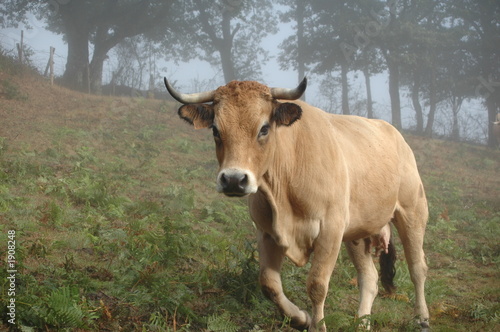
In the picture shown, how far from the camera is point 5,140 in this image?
12.9 metres

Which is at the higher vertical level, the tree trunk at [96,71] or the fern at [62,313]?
the tree trunk at [96,71]

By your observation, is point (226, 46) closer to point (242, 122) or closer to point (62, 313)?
point (242, 122)

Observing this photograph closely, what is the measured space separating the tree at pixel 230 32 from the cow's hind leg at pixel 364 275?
31.5 metres

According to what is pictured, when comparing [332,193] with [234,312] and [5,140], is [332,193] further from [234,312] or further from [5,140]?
[5,140]

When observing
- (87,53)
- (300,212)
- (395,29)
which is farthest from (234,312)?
(395,29)

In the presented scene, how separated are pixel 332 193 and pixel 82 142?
12.8m

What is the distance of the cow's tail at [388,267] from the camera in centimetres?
705

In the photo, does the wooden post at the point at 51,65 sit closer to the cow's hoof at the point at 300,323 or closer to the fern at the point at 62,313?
the fern at the point at 62,313

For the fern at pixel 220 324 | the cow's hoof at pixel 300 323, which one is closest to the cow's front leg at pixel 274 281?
the cow's hoof at pixel 300 323

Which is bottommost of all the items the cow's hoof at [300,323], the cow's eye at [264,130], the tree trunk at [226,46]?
the cow's hoof at [300,323]

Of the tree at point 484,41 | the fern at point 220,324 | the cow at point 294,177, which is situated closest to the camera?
the cow at point 294,177

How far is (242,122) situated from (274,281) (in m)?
1.94

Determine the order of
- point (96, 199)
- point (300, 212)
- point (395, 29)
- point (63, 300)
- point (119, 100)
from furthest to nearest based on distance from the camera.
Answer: point (395, 29) < point (119, 100) < point (96, 199) < point (300, 212) < point (63, 300)

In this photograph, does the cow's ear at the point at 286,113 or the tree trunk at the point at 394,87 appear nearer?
the cow's ear at the point at 286,113
